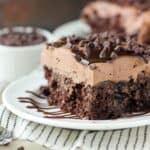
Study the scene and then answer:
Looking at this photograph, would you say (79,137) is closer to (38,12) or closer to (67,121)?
(67,121)

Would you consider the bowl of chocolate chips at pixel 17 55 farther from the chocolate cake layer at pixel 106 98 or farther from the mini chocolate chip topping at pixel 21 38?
the chocolate cake layer at pixel 106 98

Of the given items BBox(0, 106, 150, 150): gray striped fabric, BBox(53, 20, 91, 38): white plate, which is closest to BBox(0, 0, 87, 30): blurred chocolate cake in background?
BBox(53, 20, 91, 38): white plate

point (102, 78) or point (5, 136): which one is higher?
point (102, 78)

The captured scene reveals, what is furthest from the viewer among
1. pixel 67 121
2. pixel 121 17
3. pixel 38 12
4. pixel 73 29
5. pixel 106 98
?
pixel 38 12

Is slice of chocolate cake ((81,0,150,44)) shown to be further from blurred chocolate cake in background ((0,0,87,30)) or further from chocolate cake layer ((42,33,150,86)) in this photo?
chocolate cake layer ((42,33,150,86))

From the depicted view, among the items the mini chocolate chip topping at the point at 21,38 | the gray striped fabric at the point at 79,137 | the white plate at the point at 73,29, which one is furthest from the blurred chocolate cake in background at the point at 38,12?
the gray striped fabric at the point at 79,137

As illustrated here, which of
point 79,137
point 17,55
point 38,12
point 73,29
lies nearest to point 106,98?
point 79,137
